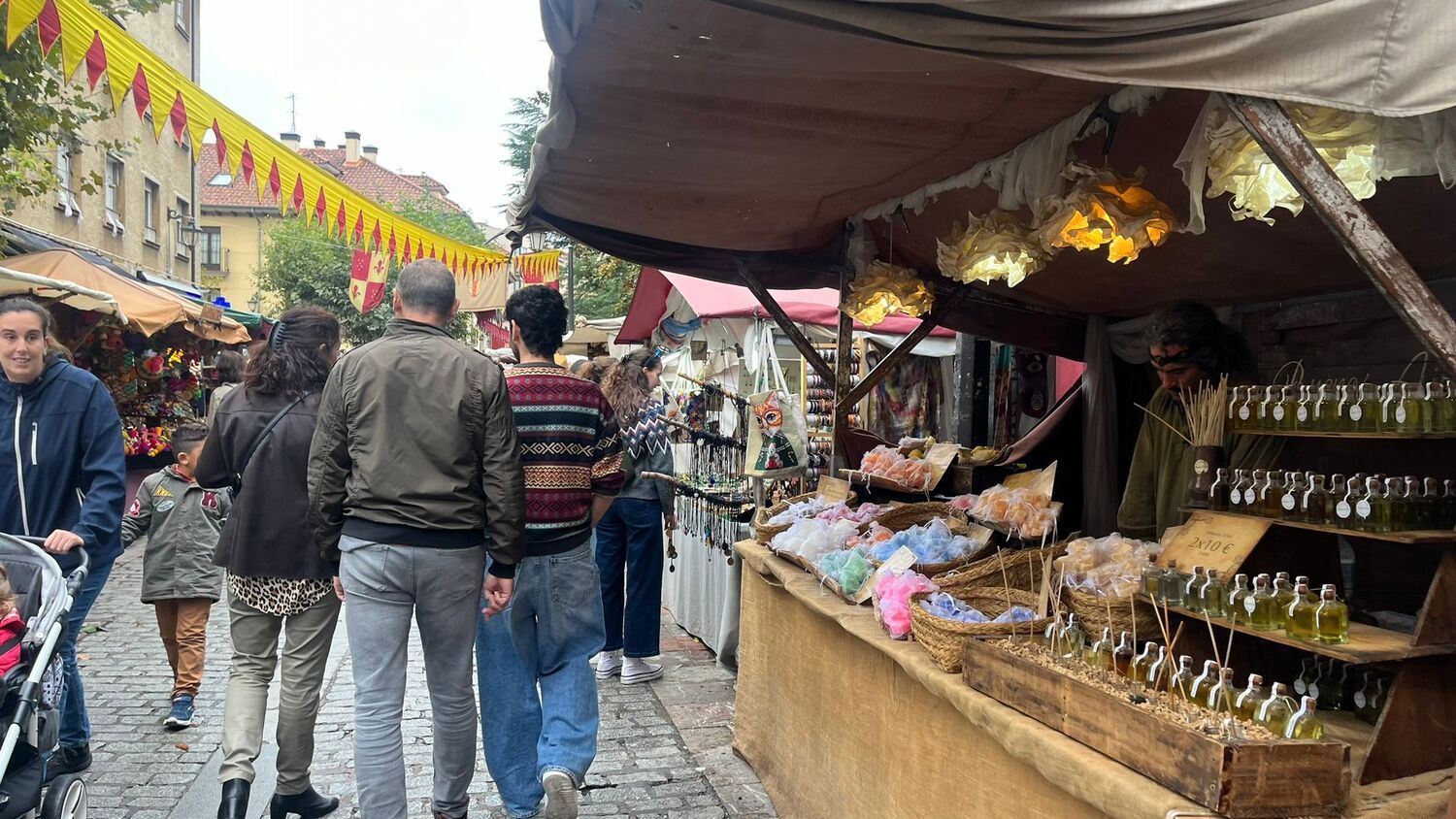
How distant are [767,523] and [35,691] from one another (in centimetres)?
314

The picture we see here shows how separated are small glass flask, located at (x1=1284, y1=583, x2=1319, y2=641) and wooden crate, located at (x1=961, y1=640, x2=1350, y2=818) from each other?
40cm

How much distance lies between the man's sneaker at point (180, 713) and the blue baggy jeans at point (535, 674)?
2.11 meters

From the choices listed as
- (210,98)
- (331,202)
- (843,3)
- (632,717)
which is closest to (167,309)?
(331,202)

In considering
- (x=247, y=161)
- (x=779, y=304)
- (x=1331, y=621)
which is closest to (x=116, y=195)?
(x=247, y=161)

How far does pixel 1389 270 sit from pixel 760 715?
3.47m

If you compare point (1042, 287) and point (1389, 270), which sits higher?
point (1042, 287)

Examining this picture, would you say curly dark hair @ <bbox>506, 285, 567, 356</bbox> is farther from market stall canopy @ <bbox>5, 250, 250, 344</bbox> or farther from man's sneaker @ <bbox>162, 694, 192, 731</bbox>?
market stall canopy @ <bbox>5, 250, 250, 344</bbox>

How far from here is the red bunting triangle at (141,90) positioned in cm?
642

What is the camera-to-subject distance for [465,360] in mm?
3465

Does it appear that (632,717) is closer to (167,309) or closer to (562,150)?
(562,150)

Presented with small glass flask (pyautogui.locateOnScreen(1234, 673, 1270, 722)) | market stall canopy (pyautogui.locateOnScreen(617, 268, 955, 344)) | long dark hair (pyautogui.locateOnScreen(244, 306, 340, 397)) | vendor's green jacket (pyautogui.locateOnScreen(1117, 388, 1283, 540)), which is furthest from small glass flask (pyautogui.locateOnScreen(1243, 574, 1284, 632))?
market stall canopy (pyautogui.locateOnScreen(617, 268, 955, 344))

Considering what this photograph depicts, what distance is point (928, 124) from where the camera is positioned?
347cm

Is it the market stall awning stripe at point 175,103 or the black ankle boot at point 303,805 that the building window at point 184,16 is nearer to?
the market stall awning stripe at point 175,103

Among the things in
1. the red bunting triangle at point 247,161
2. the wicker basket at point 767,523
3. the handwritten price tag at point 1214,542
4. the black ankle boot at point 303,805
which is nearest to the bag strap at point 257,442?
the black ankle boot at point 303,805
